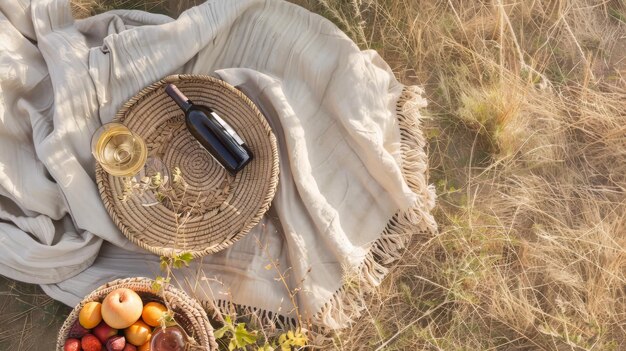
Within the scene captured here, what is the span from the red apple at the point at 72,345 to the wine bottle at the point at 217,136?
2.69ft

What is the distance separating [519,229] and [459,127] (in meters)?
0.51

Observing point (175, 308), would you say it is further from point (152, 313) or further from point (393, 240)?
point (393, 240)

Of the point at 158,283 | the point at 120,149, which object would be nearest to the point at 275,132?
the point at 120,149

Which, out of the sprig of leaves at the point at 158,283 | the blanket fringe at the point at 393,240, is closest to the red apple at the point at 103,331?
the sprig of leaves at the point at 158,283

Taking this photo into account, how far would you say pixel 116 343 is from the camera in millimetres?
2045

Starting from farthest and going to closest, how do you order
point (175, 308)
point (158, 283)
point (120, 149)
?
point (120, 149), point (175, 308), point (158, 283)

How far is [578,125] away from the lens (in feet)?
8.44

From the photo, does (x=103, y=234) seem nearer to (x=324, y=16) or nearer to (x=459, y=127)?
(x=324, y=16)

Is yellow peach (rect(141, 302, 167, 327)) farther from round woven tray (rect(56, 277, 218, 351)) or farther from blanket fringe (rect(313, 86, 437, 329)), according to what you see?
blanket fringe (rect(313, 86, 437, 329))

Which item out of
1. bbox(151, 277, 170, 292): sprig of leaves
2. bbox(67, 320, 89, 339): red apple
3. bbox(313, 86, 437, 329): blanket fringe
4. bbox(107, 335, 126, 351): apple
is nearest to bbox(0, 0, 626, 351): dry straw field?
bbox(313, 86, 437, 329): blanket fringe

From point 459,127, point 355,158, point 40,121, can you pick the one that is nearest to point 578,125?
point 459,127

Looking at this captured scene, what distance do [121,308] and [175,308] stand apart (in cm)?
20

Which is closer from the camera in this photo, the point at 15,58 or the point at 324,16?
the point at 15,58

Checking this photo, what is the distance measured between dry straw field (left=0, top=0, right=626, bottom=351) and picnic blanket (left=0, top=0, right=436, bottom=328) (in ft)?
0.57
